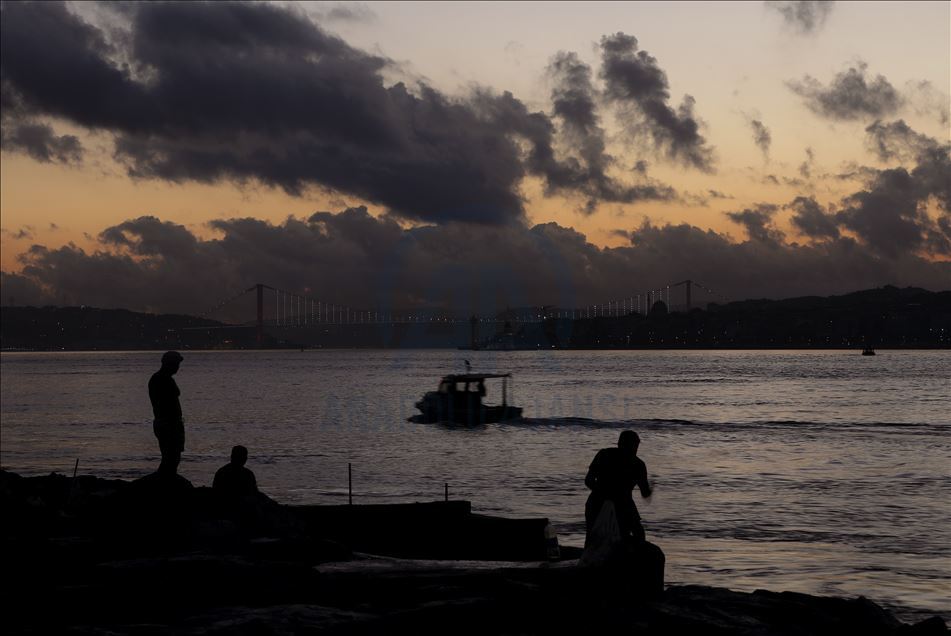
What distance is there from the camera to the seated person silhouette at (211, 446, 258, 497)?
12.9 metres

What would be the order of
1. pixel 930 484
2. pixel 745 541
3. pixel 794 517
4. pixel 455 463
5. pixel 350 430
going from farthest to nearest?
pixel 350 430 → pixel 455 463 → pixel 930 484 → pixel 794 517 → pixel 745 541

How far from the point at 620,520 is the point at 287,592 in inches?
140

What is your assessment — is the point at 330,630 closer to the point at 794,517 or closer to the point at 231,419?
the point at 794,517

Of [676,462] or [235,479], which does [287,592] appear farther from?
[676,462]

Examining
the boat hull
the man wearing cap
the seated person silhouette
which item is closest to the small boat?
the boat hull

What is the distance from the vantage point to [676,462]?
43250 mm

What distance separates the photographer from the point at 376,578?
437 inches

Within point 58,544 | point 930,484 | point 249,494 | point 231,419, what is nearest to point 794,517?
point 930,484

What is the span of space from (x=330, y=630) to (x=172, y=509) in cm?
457

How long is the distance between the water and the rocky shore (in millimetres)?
6779

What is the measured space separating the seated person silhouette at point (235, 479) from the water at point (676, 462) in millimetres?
8310

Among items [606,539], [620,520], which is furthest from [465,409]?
[606,539]

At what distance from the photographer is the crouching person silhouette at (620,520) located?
32.1 ft

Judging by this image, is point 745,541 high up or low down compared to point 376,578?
down
